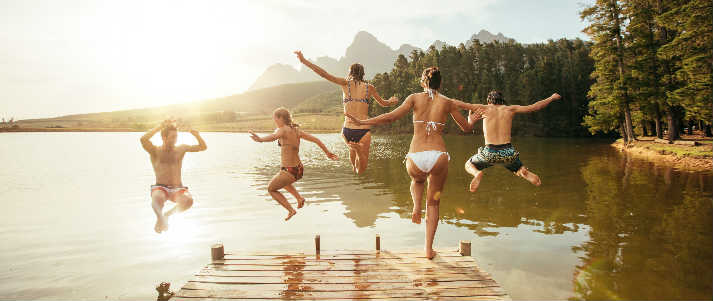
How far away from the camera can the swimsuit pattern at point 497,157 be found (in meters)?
8.51

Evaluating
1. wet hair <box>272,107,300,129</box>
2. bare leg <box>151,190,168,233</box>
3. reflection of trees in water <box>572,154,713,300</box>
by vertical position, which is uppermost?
wet hair <box>272,107,300,129</box>

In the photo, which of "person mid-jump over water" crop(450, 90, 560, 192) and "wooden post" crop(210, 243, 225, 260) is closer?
"person mid-jump over water" crop(450, 90, 560, 192)

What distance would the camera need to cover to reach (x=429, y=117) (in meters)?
7.26

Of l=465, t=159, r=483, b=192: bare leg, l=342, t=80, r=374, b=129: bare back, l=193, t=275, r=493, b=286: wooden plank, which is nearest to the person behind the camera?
l=465, t=159, r=483, b=192: bare leg

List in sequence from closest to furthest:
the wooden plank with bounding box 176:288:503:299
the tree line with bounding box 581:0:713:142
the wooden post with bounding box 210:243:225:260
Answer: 1. the wooden plank with bounding box 176:288:503:299
2. the wooden post with bounding box 210:243:225:260
3. the tree line with bounding box 581:0:713:142

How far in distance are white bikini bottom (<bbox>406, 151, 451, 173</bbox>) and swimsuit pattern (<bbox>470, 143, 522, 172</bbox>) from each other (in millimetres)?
1854

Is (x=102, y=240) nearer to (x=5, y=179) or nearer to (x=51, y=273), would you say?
(x=51, y=273)

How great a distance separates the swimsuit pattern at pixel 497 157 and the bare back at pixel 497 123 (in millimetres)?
145

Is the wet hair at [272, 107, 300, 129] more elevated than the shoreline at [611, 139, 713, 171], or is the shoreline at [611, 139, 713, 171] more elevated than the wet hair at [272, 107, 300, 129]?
the wet hair at [272, 107, 300, 129]

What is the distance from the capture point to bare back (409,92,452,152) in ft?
23.7

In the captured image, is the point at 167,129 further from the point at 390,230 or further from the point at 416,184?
Answer: the point at 390,230

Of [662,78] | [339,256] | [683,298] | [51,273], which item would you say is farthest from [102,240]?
[662,78]

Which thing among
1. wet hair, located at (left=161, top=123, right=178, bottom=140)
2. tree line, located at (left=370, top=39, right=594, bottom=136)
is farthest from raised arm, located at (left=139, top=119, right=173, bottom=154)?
tree line, located at (left=370, top=39, right=594, bottom=136)

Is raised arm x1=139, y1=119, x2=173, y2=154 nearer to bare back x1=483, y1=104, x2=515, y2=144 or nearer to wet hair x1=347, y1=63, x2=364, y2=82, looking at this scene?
wet hair x1=347, y1=63, x2=364, y2=82
